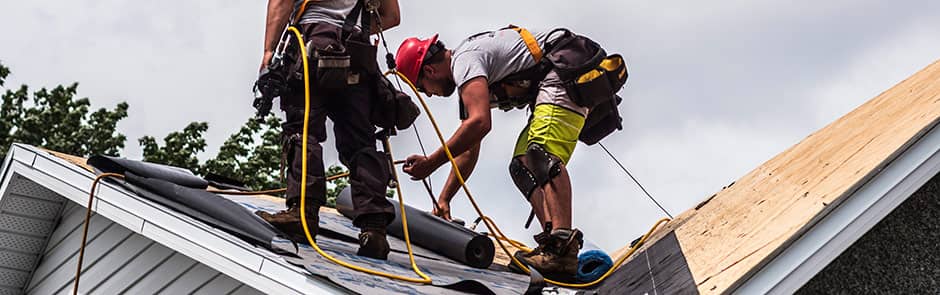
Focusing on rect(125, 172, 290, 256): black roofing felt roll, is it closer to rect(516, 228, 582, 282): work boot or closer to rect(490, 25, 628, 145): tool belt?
rect(516, 228, 582, 282): work boot

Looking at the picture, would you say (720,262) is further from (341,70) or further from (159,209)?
(159,209)

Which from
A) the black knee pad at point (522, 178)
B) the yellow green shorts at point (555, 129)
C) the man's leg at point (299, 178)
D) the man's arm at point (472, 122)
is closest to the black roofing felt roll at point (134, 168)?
the man's leg at point (299, 178)

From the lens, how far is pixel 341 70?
4.49m

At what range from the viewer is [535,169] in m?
5.22

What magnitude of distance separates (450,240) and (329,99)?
1.16m

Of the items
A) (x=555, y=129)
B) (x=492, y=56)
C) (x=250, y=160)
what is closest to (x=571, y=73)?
(x=555, y=129)

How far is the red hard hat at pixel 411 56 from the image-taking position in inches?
225

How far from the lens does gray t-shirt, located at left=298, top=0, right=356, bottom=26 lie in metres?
4.66

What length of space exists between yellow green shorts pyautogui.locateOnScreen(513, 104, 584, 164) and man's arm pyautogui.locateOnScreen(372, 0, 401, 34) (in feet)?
2.94

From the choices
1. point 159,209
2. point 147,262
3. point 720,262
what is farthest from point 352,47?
point 720,262

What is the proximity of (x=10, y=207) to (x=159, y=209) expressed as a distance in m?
1.40

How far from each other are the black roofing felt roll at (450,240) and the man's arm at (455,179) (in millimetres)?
653

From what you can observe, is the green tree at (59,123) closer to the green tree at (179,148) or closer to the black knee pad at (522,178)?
the green tree at (179,148)

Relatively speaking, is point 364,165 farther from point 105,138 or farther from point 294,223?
point 105,138
